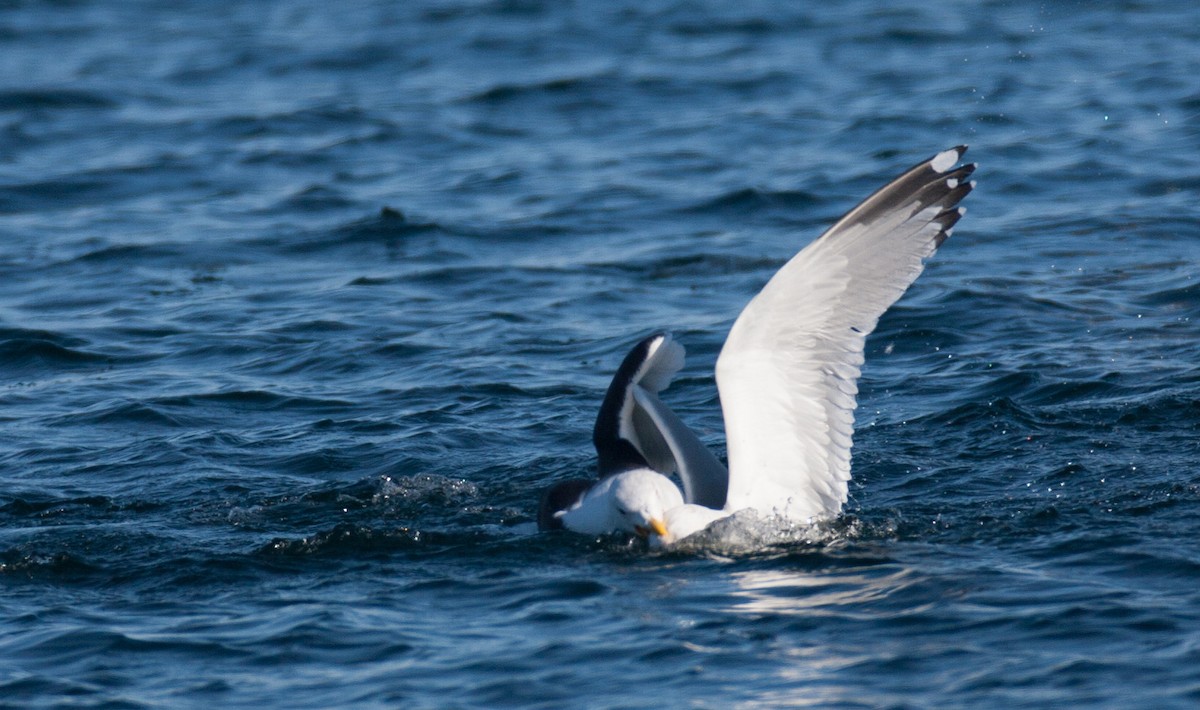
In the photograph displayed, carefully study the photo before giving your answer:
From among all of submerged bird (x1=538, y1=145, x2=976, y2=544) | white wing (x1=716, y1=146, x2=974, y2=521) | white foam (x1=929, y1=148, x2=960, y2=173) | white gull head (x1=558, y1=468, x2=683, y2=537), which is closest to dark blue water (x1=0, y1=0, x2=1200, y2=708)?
white gull head (x1=558, y1=468, x2=683, y2=537)

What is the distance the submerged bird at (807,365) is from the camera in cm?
687

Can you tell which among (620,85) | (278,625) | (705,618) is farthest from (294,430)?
(620,85)

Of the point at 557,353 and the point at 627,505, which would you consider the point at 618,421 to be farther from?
the point at 557,353

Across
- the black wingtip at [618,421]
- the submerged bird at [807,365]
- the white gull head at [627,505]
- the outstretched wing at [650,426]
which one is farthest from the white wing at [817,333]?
the black wingtip at [618,421]

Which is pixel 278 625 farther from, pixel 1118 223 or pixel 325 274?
pixel 1118 223

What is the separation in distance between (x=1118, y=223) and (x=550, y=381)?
5.16 m

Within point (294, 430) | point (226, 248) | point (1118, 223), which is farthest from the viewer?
point (226, 248)

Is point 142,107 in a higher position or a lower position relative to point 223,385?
higher

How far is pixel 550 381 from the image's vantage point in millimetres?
10328

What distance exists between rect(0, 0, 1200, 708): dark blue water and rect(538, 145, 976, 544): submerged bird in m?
0.22

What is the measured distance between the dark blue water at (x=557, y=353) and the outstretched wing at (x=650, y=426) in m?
0.50

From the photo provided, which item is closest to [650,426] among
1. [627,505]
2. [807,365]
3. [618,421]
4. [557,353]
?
[618,421]

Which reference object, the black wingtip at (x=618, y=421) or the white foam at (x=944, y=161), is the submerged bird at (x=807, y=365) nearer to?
the white foam at (x=944, y=161)

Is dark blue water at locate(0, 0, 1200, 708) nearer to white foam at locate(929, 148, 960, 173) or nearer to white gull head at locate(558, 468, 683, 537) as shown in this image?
white gull head at locate(558, 468, 683, 537)
